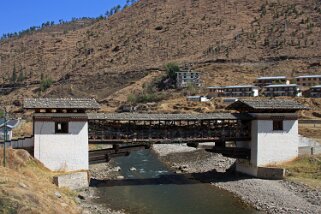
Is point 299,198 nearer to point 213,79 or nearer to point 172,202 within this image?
point 172,202

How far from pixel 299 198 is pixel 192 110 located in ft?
200

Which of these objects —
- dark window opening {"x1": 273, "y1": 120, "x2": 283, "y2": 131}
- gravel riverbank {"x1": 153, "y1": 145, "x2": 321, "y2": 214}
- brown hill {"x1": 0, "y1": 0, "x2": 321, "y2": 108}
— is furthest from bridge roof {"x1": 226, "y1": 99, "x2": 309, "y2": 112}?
brown hill {"x1": 0, "y1": 0, "x2": 321, "y2": 108}

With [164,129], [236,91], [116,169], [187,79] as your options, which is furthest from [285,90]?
[164,129]

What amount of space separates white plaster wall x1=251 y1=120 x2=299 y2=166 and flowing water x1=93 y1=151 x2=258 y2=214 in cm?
534

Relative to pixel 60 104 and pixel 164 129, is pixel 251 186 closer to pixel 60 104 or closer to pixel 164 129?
pixel 164 129

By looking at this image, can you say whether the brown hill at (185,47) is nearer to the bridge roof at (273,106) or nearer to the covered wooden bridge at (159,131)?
the covered wooden bridge at (159,131)

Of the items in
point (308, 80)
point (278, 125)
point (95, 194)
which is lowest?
point (95, 194)

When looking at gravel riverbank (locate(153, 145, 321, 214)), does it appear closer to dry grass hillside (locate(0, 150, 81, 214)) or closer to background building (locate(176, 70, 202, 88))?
dry grass hillside (locate(0, 150, 81, 214))

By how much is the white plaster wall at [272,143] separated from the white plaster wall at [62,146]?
1386cm

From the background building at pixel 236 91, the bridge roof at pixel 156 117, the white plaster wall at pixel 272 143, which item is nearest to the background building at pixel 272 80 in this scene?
the background building at pixel 236 91

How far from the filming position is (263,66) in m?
125

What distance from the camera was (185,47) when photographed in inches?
6019

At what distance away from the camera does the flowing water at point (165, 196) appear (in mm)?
29984

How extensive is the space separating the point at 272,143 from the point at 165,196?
11.0m
